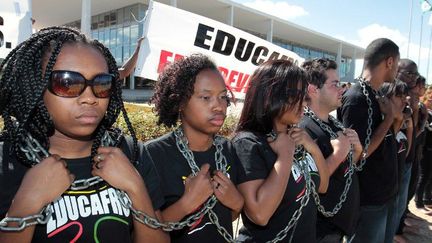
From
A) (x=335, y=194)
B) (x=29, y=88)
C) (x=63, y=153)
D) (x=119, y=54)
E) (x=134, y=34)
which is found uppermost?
(x=134, y=34)

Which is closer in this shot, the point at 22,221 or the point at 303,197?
the point at 22,221

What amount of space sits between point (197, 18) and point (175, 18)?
1.16ft

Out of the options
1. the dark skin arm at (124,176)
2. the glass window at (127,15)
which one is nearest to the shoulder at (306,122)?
the dark skin arm at (124,176)

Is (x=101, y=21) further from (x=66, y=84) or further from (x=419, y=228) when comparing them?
(x=66, y=84)

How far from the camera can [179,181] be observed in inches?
78.1

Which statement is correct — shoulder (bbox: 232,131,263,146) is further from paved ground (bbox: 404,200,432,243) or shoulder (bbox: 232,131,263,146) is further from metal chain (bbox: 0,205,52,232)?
paved ground (bbox: 404,200,432,243)

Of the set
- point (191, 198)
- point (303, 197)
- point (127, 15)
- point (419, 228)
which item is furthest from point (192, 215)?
point (127, 15)

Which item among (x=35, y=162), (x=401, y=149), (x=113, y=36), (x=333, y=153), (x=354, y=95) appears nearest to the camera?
(x=35, y=162)

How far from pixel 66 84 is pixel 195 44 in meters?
3.63

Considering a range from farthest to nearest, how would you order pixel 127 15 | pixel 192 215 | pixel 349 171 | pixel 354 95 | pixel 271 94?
pixel 127 15, pixel 354 95, pixel 349 171, pixel 271 94, pixel 192 215

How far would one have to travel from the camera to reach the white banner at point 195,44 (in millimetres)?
4566

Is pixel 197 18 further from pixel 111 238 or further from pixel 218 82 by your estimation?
pixel 111 238

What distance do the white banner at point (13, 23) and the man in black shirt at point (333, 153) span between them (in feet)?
11.1

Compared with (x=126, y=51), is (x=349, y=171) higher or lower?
lower
